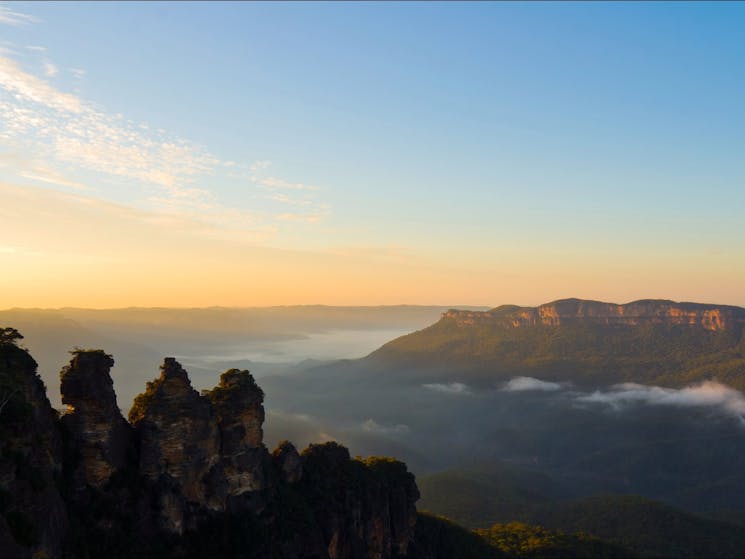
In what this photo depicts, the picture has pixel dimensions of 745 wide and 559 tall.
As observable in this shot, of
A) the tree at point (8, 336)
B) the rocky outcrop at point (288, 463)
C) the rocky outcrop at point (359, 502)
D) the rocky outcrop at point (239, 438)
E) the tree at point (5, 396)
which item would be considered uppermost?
the tree at point (8, 336)

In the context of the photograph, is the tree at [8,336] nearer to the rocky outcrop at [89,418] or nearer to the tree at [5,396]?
the rocky outcrop at [89,418]

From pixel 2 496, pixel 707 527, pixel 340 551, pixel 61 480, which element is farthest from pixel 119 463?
pixel 707 527

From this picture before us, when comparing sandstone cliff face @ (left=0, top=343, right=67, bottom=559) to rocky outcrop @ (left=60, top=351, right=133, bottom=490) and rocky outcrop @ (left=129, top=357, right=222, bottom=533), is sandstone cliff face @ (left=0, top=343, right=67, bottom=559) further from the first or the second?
rocky outcrop @ (left=129, top=357, right=222, bottom=533)

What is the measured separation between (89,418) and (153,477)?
8474mm

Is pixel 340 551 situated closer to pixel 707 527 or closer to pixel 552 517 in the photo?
pixel 552 517

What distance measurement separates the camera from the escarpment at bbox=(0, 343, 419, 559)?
117 feet

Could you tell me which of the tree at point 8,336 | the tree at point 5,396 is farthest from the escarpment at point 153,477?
the tree at point 8,336

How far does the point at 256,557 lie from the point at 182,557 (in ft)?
26.5

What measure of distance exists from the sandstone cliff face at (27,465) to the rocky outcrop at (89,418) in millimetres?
1884

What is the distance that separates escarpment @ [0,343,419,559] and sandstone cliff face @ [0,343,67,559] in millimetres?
96

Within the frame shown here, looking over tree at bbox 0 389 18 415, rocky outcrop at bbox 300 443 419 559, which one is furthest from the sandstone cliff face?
rocky outcrop at bbox 300 443 419 559

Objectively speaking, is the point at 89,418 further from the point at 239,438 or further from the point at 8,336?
the point at 239,438

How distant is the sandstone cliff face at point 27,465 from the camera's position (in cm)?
3172

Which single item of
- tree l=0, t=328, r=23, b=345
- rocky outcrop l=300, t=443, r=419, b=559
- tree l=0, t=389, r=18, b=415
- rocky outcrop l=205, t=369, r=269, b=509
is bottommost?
rocky outcrop l=300, t=443, r=419, b=559
